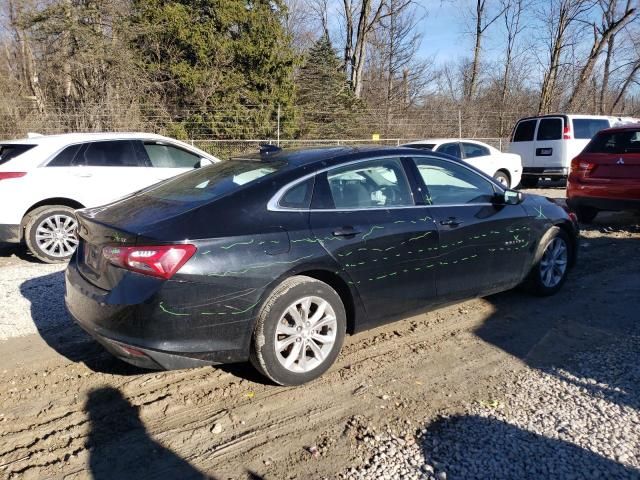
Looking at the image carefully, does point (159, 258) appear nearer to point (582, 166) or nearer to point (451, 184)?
point (451, 184)

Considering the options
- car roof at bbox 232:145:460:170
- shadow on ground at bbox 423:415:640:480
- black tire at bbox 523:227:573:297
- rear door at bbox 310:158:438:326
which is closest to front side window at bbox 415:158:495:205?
car roof at bbox 232:145:460:170

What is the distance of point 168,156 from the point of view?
25.7 feet

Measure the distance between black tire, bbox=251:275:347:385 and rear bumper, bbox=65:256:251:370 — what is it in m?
0.10

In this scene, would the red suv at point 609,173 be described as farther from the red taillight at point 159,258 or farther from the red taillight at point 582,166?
the red taillight at point 159,258

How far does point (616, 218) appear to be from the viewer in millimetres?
9688

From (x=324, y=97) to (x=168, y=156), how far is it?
16.4 m

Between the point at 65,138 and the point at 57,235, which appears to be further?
the point at 65,138

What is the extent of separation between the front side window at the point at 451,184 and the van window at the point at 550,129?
415 inches

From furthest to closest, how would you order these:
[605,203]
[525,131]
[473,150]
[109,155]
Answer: [525,131] < [473,150] < [605,203] < [109,155]

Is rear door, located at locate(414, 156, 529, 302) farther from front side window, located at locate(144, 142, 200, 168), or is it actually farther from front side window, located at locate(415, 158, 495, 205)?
front side window, located at locate(144, 142, 200, 168)

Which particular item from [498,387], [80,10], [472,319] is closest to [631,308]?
[472,319]

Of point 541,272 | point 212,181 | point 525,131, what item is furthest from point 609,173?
point 525,131

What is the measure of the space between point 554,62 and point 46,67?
2670 centimetres

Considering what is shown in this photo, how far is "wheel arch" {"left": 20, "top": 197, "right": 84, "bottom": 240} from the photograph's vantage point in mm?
6574
